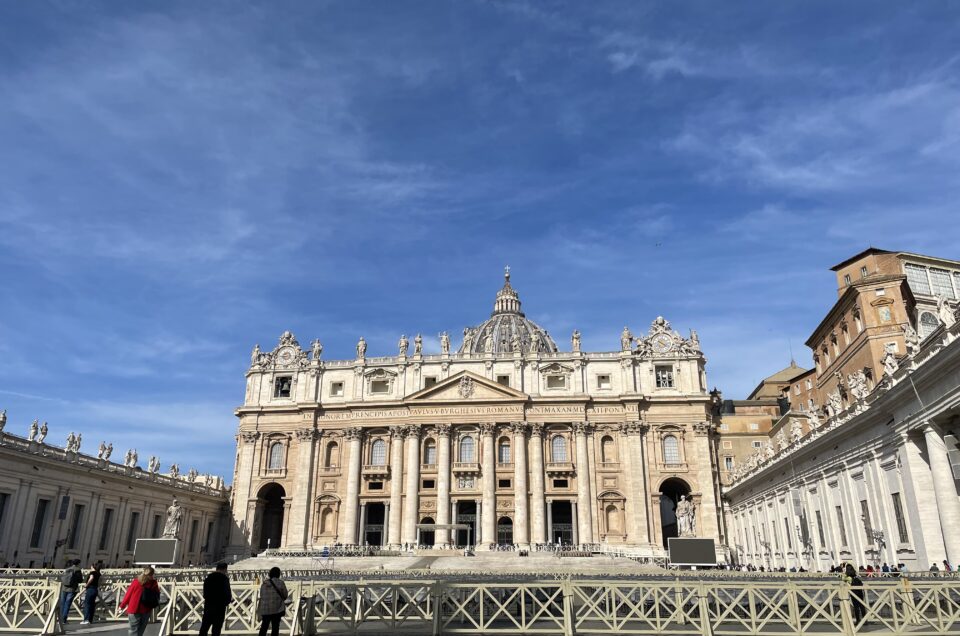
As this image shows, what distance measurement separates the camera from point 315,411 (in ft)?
228

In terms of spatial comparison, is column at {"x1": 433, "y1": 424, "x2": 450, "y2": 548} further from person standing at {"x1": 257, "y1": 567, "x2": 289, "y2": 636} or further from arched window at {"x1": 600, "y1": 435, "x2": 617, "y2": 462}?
person standing at {"x1": 257, "y1": 567, "x2": 289, "y2": 636}

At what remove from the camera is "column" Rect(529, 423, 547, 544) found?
6216 centimetres

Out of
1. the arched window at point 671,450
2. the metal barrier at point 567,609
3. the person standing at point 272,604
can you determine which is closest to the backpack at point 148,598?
the metal barrier at point 567,609

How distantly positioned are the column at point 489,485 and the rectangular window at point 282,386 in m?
Answer: 21.8

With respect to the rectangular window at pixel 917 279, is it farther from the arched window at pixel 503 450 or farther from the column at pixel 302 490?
the column at pixel 302 490

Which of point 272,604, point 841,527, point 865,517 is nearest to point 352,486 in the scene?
point 841,527

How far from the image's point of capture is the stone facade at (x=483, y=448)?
63250mm

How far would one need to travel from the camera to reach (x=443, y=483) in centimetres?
6456

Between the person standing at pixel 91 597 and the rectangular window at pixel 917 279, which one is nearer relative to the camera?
the person standing at pixel 91 597

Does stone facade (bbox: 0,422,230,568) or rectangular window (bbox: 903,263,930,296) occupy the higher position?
rectangular window (bbox: 903,263,930,296)

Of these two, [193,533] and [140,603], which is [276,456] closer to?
[193,533]

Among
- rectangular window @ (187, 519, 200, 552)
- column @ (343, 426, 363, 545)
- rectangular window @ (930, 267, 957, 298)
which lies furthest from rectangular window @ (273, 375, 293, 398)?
rectangular window @ (930, 267, 957, 298)

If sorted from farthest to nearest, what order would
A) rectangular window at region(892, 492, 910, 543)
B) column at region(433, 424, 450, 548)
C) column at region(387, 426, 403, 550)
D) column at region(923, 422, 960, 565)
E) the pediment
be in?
the pediment < column at region(387, 426, 403, 550) < column at region(433, 424, 450, 548) < rectangular window at region(892, 492, 910, 543) < column at region(923, 422, 960, 565)

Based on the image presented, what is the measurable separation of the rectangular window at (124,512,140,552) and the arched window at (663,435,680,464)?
153 ft
